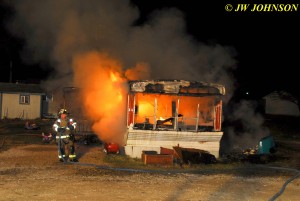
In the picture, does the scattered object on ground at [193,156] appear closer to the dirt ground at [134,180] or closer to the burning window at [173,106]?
the dirt ground at [134,180]

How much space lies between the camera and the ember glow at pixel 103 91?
16.3 meters

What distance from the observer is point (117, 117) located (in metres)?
16.4

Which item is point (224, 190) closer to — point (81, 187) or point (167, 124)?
point (81, 187)

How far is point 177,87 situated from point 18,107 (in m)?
21.5

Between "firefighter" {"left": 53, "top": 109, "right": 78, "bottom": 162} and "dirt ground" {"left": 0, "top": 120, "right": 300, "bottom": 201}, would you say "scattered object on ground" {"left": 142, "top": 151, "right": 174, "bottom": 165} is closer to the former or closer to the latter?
"dirt ground" {"left": 0, "top": 120, "right": 300, "bottom": 201}

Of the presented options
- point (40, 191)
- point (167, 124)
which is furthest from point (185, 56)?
point (40, 191)

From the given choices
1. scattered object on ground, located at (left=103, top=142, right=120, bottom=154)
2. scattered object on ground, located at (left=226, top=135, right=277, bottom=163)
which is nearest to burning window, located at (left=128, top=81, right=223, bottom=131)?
scattered object on ground, located at (left=103, top=142, right=120, bottom=154)

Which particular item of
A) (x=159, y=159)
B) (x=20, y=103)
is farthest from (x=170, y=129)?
(x=20, y=103)

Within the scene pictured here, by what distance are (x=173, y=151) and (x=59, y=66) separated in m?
9.16

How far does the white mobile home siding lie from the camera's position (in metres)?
32.8

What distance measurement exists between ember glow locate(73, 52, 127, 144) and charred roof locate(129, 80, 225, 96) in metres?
0.77

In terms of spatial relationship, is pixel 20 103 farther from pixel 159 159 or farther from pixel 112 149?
pixel 159 159

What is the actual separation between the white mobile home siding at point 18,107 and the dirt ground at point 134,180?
18302 mm

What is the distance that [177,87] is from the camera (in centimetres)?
1477
